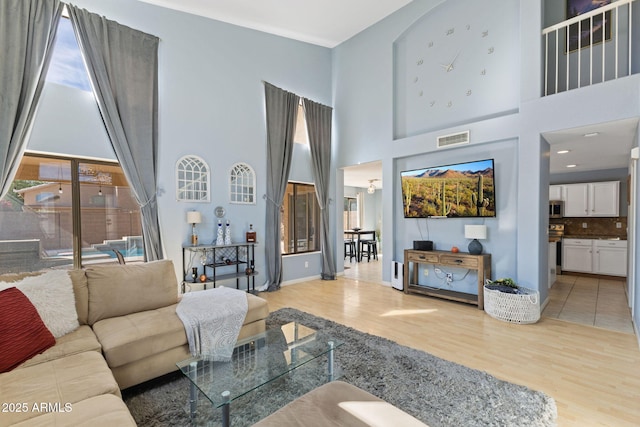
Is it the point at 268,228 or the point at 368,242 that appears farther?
the point at 368,242

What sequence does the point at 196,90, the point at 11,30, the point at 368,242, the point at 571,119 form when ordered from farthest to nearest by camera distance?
the point at 368,242, the point at 196,90, the point at 571,119, the point at 11,30

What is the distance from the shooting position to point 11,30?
3.22 metres

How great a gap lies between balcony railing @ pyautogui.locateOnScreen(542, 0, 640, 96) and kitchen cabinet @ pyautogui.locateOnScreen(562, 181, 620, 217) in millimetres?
3473

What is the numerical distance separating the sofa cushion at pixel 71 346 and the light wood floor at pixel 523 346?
2335 mm

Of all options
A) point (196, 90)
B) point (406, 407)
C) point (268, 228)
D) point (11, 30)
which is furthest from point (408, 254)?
point (11, 30)

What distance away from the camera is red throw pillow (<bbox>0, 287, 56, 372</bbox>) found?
5.88ft

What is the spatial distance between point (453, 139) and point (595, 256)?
14.5ft

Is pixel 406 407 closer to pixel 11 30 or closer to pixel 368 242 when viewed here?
pixel 11 30

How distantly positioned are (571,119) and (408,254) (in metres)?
2.83

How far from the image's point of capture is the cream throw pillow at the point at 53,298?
218 cm

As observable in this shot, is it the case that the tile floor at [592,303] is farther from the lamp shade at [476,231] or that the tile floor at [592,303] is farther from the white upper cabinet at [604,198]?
the white upper cabinet at [604,198]

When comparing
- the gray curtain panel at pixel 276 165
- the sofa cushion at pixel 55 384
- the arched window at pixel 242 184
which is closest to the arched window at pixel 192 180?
the arched window at pixel 242 184

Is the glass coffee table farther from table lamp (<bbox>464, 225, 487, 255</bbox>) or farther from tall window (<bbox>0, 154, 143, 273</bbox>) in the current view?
table lamp (<bbox>464, 225, 487, 255</bbox>)

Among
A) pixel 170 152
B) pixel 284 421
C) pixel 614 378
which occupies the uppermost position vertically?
pixel 170 152
